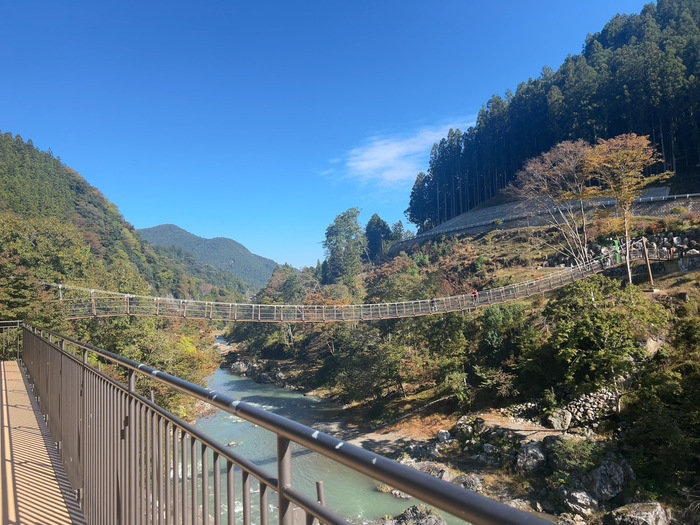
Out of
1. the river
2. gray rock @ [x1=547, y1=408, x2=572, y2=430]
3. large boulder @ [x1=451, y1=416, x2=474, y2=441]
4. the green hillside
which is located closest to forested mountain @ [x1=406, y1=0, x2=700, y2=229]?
gray rock @ [x1=547, y1=408, x2=572, y2=430]

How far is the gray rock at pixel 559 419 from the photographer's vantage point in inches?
411

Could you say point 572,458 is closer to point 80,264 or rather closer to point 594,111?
point 594,111

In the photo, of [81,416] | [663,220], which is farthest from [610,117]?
[81,416]

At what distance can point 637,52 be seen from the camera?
2722cm

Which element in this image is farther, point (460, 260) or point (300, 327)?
point (300, 327)

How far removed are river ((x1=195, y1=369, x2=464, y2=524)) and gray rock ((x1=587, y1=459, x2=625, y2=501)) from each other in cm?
278

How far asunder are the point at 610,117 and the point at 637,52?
4.56 m

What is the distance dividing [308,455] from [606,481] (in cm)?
710

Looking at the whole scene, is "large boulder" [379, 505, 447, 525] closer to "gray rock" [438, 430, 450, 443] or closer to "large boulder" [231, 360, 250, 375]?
"gray rock" [438, 430, 450, 443]

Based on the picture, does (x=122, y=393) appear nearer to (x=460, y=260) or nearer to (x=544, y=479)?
(x=544, y=479)

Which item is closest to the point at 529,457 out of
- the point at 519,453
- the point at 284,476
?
the point at 519,453

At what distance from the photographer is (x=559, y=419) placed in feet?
34.6

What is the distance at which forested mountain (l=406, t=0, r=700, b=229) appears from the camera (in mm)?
23891

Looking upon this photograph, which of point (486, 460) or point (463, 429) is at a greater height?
point (463, 429)
